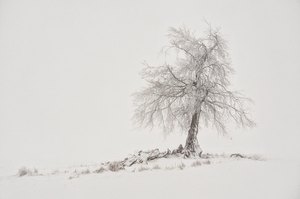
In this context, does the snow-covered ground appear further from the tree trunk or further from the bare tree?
the bare tree

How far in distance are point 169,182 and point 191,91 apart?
256 cm

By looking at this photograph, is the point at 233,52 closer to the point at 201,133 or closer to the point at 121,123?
the point at 201,133

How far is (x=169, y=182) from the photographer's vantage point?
395 inches

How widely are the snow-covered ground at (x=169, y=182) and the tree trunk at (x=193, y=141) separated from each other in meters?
0.46

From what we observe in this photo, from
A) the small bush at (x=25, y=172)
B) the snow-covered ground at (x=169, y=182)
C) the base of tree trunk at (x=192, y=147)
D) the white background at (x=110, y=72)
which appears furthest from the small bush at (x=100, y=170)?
the base of tree trunk at (x=192, y=147)

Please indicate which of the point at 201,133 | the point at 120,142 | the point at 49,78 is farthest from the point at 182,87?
the point at 49,78

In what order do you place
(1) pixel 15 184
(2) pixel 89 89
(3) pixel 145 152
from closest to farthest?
1. (1) pixel 15 184
2. (3) pixel 145 152
3. (2) pixel 89 89

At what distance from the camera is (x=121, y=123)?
1109 centimetres

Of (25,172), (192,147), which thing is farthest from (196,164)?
(25,172)

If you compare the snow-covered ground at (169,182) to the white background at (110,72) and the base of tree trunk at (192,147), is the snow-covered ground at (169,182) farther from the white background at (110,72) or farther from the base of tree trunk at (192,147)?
the white background at (110,72)

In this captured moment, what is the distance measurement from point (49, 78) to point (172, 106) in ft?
10.9

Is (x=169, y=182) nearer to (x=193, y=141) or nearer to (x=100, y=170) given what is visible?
(x=193, y=141)

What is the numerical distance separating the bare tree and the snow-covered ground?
95 centimetres

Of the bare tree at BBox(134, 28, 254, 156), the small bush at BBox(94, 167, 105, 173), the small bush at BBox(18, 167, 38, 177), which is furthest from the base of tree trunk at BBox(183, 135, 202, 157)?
the small bush at BBox(18, 167, 38, 177)
